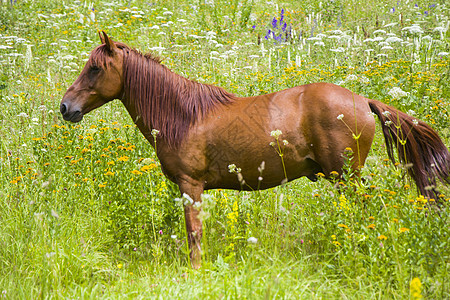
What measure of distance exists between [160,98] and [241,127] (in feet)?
2.62

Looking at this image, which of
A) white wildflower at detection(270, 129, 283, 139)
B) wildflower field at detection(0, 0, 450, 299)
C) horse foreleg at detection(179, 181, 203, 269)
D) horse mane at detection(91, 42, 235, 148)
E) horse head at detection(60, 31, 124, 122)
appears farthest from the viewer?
horse mane at detection(91, 42, 235, 148)

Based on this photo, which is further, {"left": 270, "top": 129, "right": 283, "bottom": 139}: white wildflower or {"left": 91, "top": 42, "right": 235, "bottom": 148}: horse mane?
{"left": 91, "top": 42, "right": 235, "bottom": 148}: horse mane

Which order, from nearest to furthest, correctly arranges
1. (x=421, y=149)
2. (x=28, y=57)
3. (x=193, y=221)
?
(x=193, y=221) → (x=421, y=149) → (x=28, y=57)

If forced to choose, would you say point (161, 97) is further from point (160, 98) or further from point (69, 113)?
point (69, 113)

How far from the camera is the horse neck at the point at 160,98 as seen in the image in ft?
13.3

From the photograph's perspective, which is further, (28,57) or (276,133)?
(28,57)

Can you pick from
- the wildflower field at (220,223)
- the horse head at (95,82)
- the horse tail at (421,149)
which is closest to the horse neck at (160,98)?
the horse head at (95,82)

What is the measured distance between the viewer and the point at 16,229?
403cm

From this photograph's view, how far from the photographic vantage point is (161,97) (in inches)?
162

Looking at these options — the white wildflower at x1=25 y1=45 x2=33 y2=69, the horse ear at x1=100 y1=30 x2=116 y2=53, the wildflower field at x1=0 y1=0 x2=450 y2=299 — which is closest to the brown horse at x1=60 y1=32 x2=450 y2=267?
the horse ear at x1=100 y1=30 x2=116 y2=53

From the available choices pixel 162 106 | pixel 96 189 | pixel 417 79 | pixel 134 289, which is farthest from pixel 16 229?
pixel 417 79

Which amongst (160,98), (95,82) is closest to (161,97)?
(160,98)

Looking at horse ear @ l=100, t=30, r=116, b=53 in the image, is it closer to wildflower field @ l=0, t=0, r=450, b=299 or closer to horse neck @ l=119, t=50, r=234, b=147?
horse neck @ l=119, t=50, r=234, b=147

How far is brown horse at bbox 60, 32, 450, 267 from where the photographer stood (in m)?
3.89
